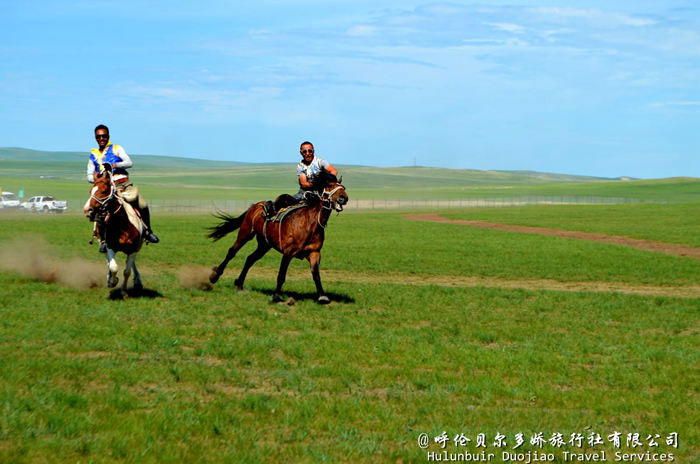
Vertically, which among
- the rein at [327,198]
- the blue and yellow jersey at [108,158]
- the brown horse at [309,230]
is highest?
the blue and yellow jersey at [108,158]

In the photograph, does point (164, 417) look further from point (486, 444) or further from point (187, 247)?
point (187, 247)

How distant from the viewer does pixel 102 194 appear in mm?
14047

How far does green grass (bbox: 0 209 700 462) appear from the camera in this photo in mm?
6801

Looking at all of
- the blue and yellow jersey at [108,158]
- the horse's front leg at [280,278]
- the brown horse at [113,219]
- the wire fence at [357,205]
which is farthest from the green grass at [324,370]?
the wire fence at [357,205]

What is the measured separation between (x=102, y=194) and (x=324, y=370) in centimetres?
684

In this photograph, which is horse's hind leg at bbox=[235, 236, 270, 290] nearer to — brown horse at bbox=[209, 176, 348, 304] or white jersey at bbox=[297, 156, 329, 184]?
brown horse at bbox=[209, 176, 348, 304]

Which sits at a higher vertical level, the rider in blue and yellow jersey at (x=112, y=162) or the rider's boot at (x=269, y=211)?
the rider in blue and yellow jersey at (x=112, y=162)

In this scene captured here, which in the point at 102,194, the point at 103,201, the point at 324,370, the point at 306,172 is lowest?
the point at 324,370

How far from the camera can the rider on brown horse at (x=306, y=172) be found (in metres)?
15.3

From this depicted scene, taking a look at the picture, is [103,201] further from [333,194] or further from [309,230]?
[333,194]

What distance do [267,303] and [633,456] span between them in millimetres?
9633

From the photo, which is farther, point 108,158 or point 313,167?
point 313,167

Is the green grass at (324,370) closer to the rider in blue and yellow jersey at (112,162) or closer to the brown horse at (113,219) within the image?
the brown horse at (113,219)

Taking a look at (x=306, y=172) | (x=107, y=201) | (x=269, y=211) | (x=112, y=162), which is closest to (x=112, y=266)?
(x=107, y=201)
